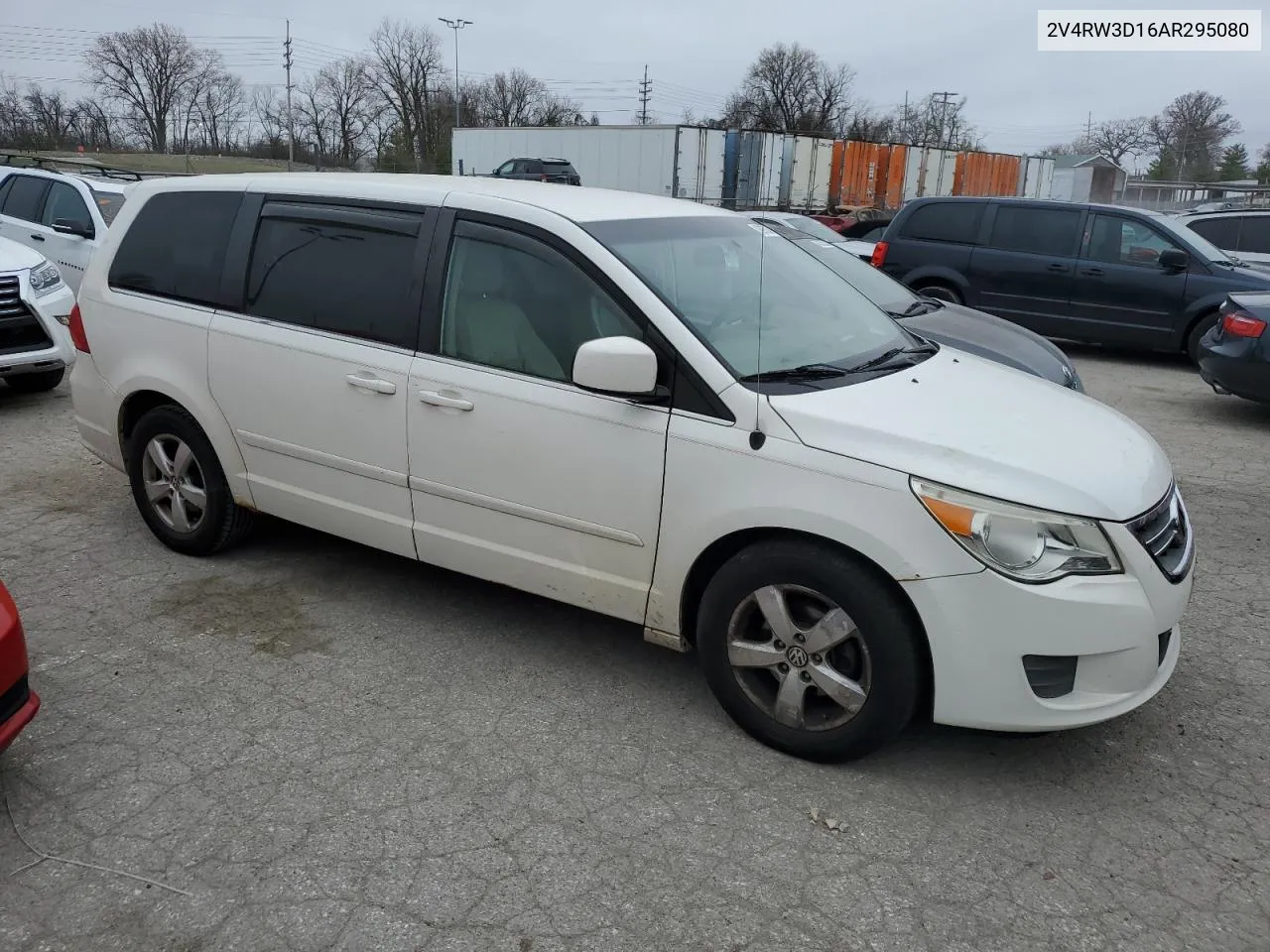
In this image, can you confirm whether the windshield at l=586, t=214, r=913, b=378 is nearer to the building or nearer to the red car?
the red car

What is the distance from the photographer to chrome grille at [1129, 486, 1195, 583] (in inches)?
121

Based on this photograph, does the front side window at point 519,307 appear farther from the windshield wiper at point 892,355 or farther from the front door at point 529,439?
the windshield wiper at point 892,355

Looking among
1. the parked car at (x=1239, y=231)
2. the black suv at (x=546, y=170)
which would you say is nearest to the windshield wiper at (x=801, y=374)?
the parked car at (x=1239, y=231)

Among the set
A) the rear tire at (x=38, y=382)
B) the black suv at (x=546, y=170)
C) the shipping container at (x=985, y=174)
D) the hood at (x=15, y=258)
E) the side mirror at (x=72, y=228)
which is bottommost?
the rear tire at (x=38, y=382)

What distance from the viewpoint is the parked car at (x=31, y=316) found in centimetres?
780

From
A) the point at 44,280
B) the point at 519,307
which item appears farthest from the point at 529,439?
the point at 44,280

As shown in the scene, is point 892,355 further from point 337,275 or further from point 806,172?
point 806,172

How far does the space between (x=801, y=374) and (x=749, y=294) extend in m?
0.55

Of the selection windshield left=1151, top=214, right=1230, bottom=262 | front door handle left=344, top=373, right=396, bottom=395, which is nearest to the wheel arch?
front door handle left=344, top=373, right=396, bottom=395

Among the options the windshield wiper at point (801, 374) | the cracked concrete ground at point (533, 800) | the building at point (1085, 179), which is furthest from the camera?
the building at point (1085, 179)

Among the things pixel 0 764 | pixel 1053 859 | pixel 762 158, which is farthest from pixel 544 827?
pixel 762 158

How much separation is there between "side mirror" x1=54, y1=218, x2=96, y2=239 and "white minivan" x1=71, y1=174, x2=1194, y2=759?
6.70 m

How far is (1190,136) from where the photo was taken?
51500 mm

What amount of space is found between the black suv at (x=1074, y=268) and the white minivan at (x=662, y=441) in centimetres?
791
